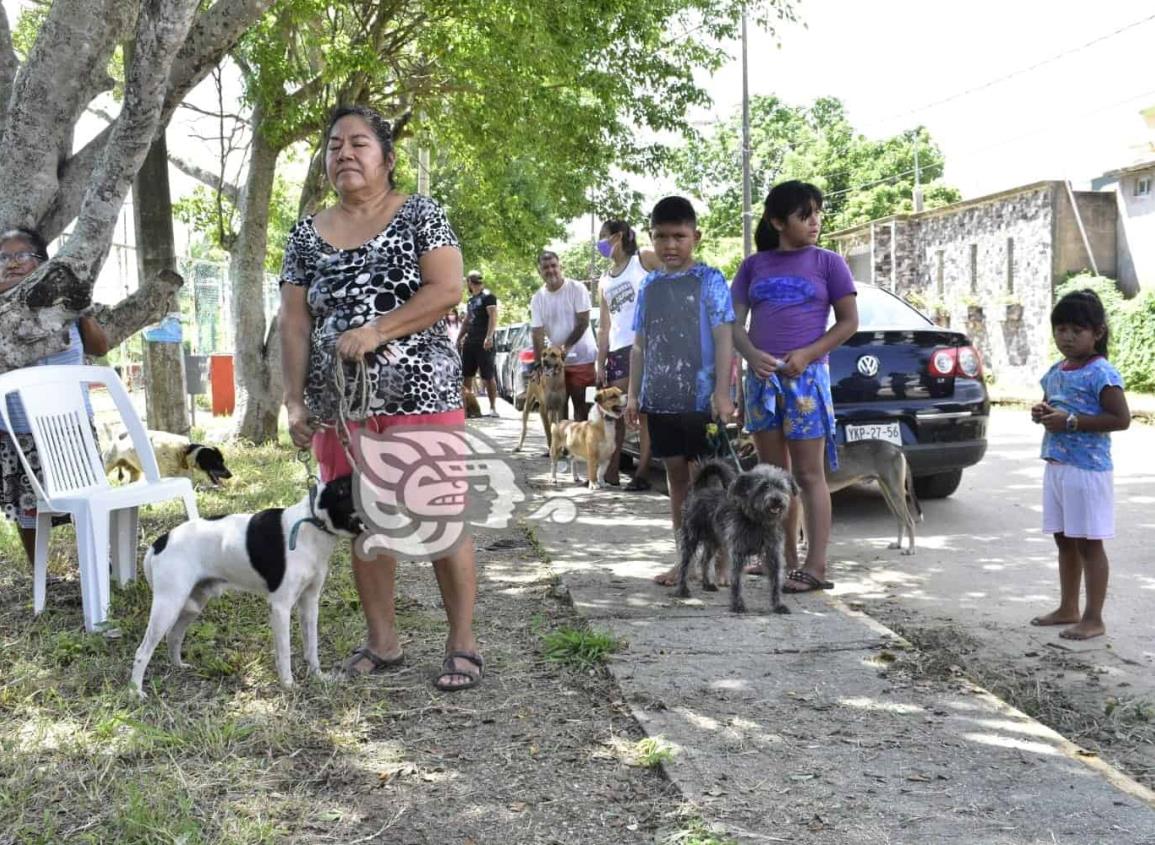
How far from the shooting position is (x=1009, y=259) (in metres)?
28.0

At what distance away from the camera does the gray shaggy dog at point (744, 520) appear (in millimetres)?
4801

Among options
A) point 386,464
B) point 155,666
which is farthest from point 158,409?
point 386,464

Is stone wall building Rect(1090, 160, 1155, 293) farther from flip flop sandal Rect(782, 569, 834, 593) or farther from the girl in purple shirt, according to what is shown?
flip flop sandal Rect(782, 569, 834, 593)

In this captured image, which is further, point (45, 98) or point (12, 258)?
point (45, 98)

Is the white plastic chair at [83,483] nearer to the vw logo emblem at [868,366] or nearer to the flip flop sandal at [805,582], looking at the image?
the flip flop sandal at [805,582]

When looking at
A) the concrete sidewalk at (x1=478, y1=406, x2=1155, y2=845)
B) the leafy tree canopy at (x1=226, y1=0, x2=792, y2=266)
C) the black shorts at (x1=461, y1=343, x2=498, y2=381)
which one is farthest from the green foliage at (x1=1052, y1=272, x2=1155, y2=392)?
the concrete sidewalk at (x1=478, y1=406, x2=1155, y2=845)

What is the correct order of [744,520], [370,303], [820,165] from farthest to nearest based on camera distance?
[820,165], [744,520], [370,303]

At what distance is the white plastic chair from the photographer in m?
4.71

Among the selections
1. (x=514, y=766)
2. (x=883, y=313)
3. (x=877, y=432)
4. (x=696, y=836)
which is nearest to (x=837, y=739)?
(x=696, y=836)

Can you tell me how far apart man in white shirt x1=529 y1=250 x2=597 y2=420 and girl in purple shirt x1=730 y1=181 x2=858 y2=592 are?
4808 mm

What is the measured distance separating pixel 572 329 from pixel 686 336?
16.4 feet

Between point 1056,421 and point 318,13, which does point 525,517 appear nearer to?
point 1056,421

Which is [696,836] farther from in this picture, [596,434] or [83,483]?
[596,434]

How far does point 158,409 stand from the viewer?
11.0 m
